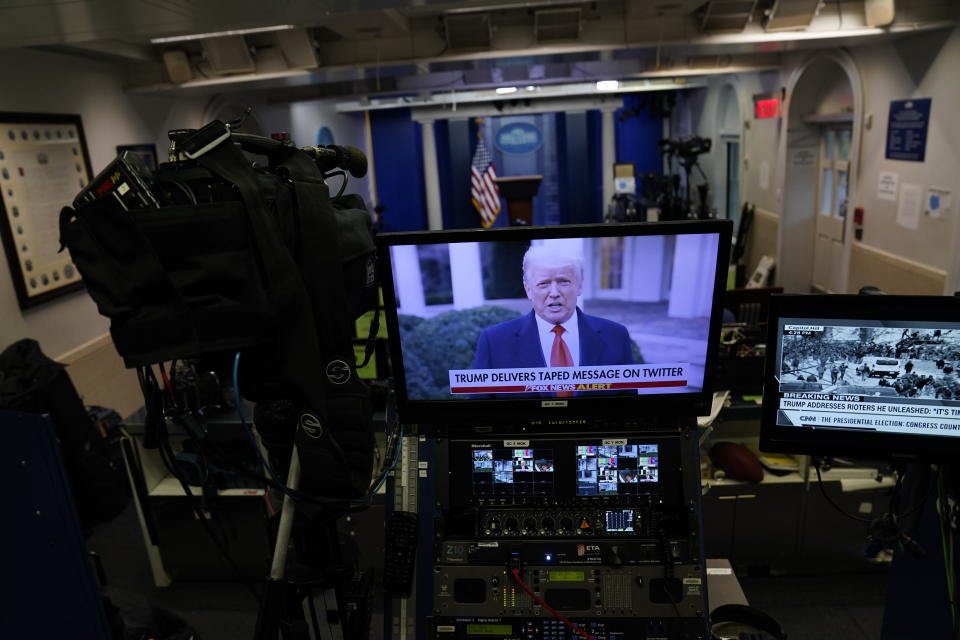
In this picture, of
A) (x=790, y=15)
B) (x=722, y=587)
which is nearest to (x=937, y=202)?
(x=790, y=15)

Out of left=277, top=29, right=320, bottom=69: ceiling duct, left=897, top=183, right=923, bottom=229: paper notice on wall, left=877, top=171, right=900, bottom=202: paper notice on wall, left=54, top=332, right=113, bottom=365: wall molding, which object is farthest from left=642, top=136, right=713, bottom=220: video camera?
left=54, top=332, right=113, bottom=365: wall molding

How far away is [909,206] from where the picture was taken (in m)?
5.05

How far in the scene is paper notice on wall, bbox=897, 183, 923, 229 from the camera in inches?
194

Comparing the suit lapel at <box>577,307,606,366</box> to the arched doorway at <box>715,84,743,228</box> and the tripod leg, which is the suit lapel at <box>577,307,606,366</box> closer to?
the tripod leg

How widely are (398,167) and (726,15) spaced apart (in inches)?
288

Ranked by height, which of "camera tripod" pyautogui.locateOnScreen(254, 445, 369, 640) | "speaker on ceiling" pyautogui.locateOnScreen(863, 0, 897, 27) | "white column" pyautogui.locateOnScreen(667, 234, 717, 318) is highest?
"speaker on ceiling" pyautogui.locateOnScreen(863, 0, 897, 27)

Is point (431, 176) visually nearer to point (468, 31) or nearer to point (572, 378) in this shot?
point (468, 31)

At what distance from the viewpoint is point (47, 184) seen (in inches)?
169

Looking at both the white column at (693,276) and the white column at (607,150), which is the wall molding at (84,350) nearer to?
the white column at (693,276)

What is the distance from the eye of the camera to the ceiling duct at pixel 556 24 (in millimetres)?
4707

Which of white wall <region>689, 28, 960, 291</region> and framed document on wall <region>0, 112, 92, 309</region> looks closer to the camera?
framed document on wall <region>0, 112, 92, 309</region>

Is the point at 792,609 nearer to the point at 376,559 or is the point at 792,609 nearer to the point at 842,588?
the point at 842,588

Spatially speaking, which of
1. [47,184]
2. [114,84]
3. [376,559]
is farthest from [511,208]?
[376,559]

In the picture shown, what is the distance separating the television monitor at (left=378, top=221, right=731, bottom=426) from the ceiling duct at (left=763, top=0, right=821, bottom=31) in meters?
4.20
